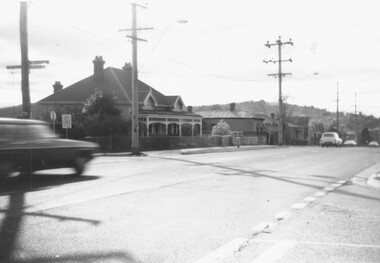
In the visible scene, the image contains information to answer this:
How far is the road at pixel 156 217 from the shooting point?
545cm

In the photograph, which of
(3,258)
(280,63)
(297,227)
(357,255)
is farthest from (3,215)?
(280,63)

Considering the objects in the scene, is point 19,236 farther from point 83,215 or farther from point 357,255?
point 357,255

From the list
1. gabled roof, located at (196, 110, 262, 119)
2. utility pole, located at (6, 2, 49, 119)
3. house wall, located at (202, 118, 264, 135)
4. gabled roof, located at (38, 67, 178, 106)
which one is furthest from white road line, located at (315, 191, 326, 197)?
gabled roof, located at (196, 110, 262, 119)

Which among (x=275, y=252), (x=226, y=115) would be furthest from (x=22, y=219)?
(x=226, y=115)

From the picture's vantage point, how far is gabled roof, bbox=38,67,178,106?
48531 mm

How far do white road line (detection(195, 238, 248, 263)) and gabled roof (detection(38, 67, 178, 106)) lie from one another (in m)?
42.2

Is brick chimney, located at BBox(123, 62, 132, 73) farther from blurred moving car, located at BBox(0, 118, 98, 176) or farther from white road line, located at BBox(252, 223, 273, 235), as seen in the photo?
white road line, located at BBox(252, 223, 273, 235)

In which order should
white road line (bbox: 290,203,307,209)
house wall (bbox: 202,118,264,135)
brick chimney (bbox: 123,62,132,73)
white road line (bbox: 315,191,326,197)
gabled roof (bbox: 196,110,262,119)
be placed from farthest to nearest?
1. gabled roof (bbox: 196,110,262,119)
2. house wall (bbox: 202,118,264,135)
3. brick chimney (bbox: 123,62,132,73)
4. white road line (bbox: 315,191,326,197)
5. white road line (bbox: 290,203,307,209)

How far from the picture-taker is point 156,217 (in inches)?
295

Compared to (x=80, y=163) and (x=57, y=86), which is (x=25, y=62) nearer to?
(x=80, y=163)

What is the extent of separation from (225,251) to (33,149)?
25.1ft

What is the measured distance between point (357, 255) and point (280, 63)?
56362 mm

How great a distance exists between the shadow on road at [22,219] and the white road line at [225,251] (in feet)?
2.67

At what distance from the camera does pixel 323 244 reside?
5875 mm
